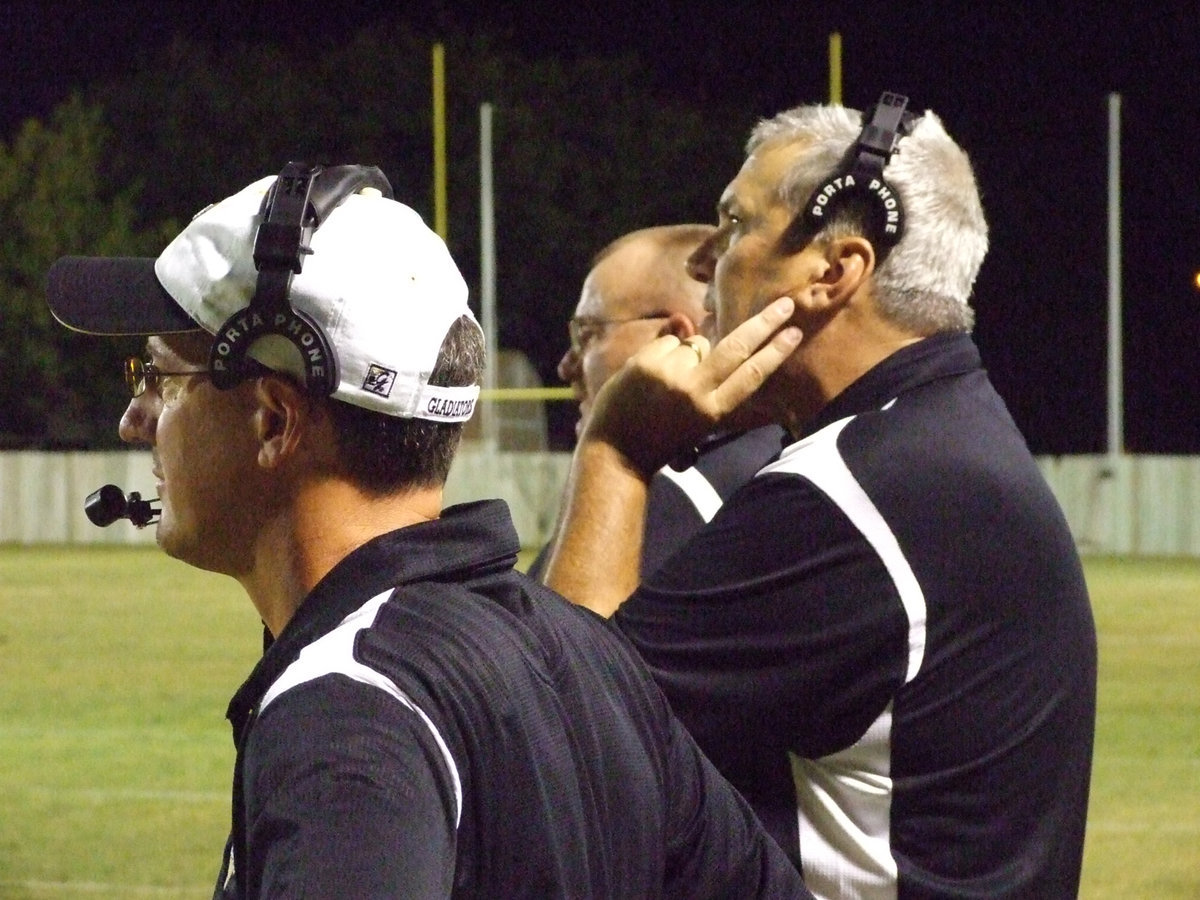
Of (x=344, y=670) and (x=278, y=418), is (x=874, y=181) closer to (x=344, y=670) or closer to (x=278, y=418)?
(x=278, y=418)

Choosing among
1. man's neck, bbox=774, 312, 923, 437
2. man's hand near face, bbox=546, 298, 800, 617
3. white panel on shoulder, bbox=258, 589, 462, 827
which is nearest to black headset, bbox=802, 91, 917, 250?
man's neck, bbox=774, 312, 923, 437

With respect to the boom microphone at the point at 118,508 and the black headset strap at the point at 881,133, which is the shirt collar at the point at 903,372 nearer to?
the black headset strap at the point at 881,133

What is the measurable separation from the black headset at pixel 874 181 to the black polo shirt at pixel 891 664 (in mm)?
331

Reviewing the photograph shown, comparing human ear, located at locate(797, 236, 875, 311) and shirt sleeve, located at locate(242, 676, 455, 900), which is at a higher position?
human ear, located at locate(797, 236, 875, 311)

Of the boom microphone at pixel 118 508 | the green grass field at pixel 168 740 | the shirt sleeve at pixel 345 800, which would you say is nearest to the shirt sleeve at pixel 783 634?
the boom microphone at pixel 118 508

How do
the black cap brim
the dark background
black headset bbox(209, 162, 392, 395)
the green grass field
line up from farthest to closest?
1. the dark background
2. the green grass field
3. the black cap brim
4. black headset bbox(209, 162, 392, 395)

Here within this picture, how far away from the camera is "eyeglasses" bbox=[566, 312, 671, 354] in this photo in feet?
14.3

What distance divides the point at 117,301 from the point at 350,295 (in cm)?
24

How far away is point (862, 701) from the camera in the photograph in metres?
2.21

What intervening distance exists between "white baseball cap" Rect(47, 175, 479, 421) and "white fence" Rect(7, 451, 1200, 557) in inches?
831

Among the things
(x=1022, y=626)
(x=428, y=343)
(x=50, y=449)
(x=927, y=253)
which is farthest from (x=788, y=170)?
(x=50, y=449)

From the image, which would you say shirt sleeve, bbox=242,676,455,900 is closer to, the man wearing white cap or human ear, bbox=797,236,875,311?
the man wearing white cap

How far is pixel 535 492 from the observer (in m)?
25.5

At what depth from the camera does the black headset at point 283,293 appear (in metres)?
1.55
